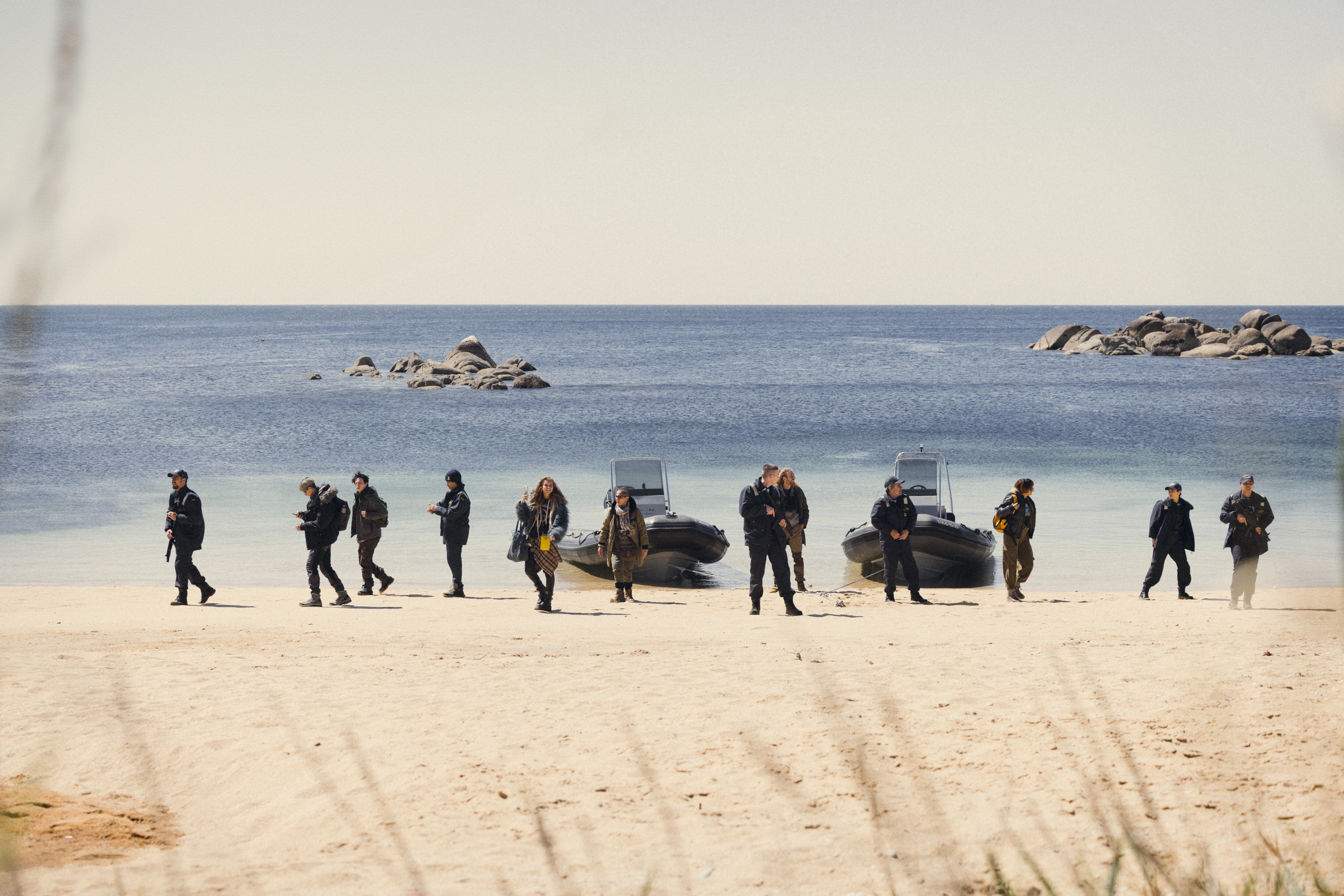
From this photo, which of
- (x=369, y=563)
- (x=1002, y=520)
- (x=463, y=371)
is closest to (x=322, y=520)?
(x=369, y=563)

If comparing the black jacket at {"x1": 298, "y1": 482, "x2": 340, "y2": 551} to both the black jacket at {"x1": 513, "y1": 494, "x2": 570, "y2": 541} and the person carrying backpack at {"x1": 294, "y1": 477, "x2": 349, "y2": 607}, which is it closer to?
the person carrying backpack at {"x1": 294, "y1": 477, "x2": 349, "y2": 607}

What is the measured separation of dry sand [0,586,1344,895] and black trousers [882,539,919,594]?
2532mm

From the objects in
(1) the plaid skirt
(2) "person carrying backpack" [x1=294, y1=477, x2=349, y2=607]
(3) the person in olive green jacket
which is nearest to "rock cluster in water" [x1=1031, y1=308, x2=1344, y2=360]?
(3) the person in olive green jacket

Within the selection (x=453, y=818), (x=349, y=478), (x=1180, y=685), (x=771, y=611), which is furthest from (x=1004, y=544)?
(x=349, y=478)

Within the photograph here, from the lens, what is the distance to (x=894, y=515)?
498 inches

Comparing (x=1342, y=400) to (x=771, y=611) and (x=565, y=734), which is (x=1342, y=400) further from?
(x=771, y=611)

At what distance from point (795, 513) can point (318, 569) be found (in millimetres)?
5684

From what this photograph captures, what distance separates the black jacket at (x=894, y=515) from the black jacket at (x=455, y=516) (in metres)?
4.69

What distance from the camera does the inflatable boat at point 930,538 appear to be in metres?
15.0

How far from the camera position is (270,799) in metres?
5.96

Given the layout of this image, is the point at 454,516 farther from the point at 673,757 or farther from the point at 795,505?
the point at 673,757

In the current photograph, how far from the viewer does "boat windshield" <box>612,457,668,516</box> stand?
643 inches

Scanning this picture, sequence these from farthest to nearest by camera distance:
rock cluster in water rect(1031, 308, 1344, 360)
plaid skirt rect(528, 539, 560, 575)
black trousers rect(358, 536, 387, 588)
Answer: rock cluster in water rect(1031, 308, 1344, 360) → black trousers rect(358, 536, 387, 588) → plaid skirt rect(528, 539, 560, 575)

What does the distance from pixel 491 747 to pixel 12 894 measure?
5.46 meters
